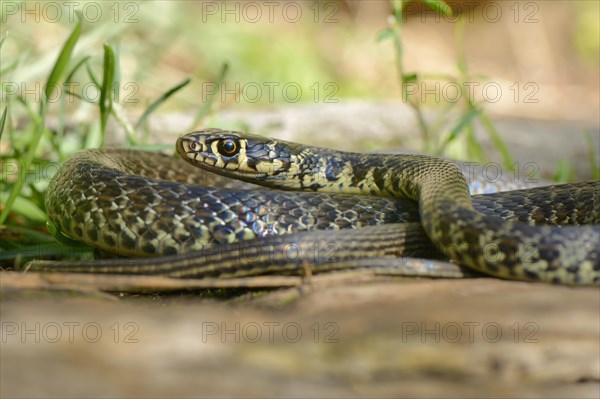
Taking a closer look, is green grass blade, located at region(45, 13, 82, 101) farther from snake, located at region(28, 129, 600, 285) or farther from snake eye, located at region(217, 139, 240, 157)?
snake eye, located at region(217, 139, 240, 157)

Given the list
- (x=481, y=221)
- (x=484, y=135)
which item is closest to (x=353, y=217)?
(x=481, y=221)

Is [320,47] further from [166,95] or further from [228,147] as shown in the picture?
[228,147]

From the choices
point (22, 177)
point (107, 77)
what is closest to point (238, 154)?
point (107, 77)

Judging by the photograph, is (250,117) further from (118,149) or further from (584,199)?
(584,199)

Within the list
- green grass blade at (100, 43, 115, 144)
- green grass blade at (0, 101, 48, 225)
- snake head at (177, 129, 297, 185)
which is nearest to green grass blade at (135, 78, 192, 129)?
green grass blade at (100, 43, 115, 144)

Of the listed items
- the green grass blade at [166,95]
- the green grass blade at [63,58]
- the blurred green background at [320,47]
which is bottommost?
the green grass blade at [166,95]

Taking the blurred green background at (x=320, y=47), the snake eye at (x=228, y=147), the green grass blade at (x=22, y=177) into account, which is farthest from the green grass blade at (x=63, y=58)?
the blurred green background at (x=320, y=47)

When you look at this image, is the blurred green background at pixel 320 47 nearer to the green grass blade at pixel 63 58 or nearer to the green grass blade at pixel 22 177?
the green grass blade at pixel 63 58

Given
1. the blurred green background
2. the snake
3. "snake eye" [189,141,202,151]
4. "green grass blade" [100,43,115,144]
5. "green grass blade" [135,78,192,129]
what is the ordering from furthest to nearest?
the blurred green background, "green grass blade" [135,78,192,129], "green grass blade" [100,43,115,144], "snake eye" [189,141,202,151], the snake
